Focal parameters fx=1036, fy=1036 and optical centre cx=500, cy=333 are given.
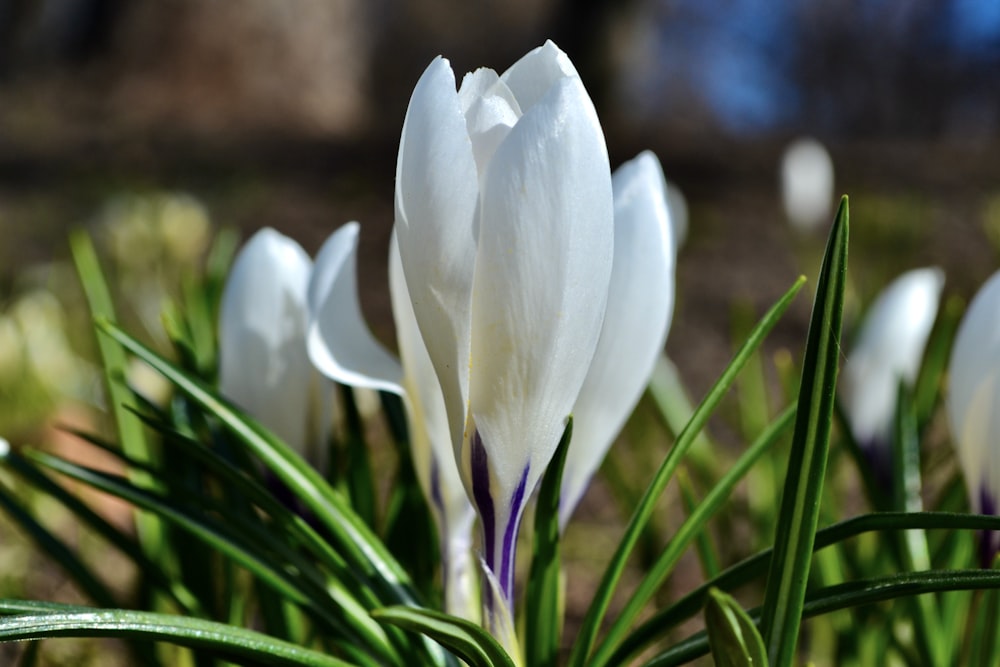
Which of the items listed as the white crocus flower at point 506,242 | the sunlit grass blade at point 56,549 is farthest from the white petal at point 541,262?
the sunlit grass blade at point 56,549

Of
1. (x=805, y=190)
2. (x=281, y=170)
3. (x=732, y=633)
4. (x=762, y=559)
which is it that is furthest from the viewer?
(x=281, y=170)

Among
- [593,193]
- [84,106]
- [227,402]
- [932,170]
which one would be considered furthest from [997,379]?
[84,106]

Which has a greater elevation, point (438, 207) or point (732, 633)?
point (438, 207)

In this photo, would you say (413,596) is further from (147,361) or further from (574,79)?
(574,79)

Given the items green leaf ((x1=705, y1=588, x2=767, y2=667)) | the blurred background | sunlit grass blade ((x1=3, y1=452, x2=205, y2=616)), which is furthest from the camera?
the blurred background

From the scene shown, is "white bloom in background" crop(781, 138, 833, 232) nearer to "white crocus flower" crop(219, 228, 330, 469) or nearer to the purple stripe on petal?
"white crocus flower" crop(219, 228, 330, 469)

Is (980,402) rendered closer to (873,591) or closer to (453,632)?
(873,591)

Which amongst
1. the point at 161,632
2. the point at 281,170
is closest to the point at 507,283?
the point at 161,632

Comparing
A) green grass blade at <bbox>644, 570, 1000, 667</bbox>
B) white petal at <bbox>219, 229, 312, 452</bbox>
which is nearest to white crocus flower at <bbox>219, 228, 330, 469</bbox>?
white petal at <bbox>219, 229, 312, 452</bbox>
